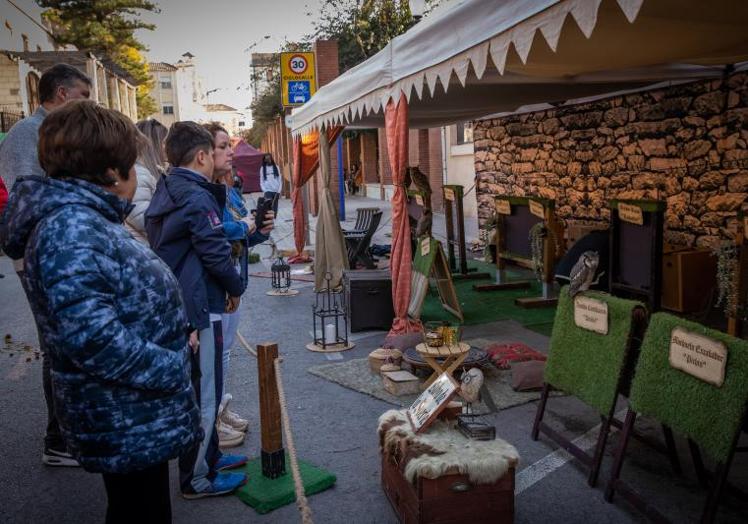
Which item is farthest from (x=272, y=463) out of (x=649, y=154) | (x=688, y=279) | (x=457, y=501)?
(x=649, y=154)

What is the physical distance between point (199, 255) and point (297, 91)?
10785mm

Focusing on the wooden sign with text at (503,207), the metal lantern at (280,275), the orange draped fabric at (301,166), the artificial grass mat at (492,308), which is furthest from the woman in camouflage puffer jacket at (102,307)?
the orange draped fabric at (301,166)

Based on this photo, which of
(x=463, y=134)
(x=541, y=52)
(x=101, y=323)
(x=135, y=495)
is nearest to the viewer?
(x=101, y=323)

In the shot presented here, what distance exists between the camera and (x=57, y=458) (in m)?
3.88

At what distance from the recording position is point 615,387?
3254 mm

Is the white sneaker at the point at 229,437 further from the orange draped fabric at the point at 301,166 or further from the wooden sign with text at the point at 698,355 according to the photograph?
the orange draped fabric at the point at 301,166

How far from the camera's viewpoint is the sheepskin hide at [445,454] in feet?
9.13

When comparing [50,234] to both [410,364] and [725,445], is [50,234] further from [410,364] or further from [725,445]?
[410,364]

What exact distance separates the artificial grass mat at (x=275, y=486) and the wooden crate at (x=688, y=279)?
4.72 metres

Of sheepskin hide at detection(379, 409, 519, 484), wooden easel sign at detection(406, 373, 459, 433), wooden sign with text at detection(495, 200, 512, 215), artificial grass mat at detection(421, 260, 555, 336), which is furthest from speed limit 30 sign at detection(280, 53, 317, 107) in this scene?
sheepskin hide at detection(379, 409, 519, 484)

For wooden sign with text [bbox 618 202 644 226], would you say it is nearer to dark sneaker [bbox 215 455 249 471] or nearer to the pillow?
the pillow

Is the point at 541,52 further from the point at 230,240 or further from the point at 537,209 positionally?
the point at 230,240

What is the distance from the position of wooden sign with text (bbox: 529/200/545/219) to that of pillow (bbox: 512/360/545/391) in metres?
3.05

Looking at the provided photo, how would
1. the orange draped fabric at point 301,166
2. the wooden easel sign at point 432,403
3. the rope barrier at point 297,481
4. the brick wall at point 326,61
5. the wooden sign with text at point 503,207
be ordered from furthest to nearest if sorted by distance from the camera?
the brick wall at point 326,61 < the orange draped fabric at point 301,166 < the wooden sign with text at point 503,207 < the wooden easel sign at point 432,403 < the rope barrier at point 297,481
